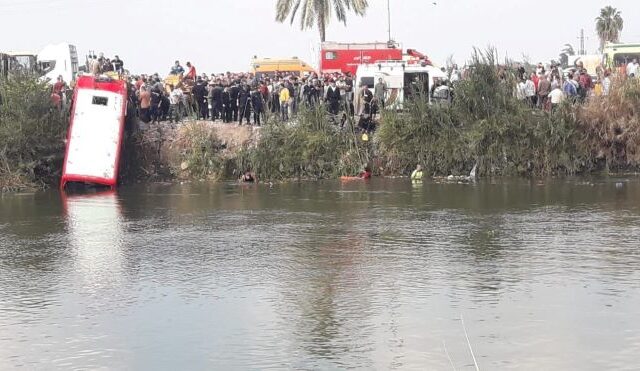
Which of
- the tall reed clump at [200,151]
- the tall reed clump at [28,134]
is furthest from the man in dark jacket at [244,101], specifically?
the tall reed clump at [28,134]

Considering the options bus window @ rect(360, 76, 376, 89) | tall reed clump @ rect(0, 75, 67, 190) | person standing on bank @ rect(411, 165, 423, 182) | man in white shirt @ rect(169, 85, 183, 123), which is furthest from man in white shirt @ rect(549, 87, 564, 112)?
tall reed clump @ rect(0, 75, 67, 190)

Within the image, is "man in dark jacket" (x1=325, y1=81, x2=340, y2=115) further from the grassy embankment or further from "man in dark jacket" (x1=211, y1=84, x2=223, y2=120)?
"man in dark jacket" (x1=211, y1=84, x2=223, y2=120)

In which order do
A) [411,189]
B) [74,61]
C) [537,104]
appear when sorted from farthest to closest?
[74,61] < [537,104] < [411,189]

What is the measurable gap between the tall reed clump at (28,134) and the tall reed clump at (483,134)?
9831 mm

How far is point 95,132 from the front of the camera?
1186 inches

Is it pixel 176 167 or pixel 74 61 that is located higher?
pixel 74 61

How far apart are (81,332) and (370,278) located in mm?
4644

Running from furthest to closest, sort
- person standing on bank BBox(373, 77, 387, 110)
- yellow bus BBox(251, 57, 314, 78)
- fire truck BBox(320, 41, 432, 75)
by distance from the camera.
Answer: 1. yellow bus BBox(251, 57, 314, 78)
2. fire truck BBox(320, 41, 432, 75)
3. person standing on bank BBox(373, 77, 387, 110)

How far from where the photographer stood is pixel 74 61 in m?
43.2

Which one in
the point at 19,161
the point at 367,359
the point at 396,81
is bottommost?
the point at 367,359

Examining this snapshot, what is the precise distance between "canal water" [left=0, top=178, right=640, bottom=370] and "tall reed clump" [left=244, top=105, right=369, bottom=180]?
6.38 meters

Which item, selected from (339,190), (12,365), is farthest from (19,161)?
(12,365)

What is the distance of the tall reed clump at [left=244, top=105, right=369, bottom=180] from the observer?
105 feet

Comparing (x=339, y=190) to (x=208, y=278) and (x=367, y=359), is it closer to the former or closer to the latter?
(x=208, y=278)
